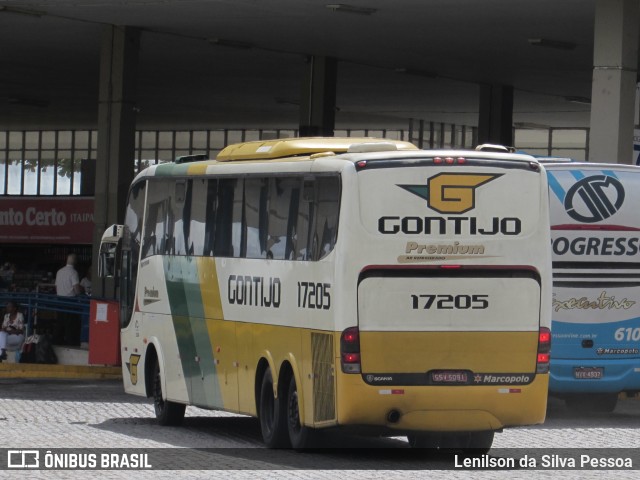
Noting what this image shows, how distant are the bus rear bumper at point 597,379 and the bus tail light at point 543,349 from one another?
5.41 meters

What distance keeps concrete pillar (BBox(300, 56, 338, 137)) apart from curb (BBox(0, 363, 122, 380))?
13.3 metres

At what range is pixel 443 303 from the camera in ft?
46.8

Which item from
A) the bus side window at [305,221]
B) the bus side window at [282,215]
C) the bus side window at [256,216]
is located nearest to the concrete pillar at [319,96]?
the bus side window at [256,216]

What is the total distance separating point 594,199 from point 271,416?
6052 mm

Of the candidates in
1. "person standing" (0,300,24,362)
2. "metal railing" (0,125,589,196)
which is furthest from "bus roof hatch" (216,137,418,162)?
"metal railing" (0,125,589,196)

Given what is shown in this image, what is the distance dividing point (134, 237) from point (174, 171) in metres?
1.77

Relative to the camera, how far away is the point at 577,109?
5362cm

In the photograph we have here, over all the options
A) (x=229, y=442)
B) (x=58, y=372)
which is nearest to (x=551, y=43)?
(x=58, y=372)

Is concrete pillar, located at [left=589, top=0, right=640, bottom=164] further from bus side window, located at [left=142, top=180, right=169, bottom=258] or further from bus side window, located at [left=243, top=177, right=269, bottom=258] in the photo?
bus side window, located at [left=243, top=177, right=269, bottom=258]

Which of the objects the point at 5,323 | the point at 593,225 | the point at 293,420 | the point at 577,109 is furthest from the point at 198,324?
the point at 577,109

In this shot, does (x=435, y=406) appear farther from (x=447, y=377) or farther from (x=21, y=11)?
(x=21, y=11)

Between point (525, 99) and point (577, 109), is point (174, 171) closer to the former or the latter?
point (525, 99)

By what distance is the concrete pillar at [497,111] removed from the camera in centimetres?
4547

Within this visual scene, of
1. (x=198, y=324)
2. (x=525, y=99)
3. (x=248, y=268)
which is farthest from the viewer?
(x=525, y=99)
